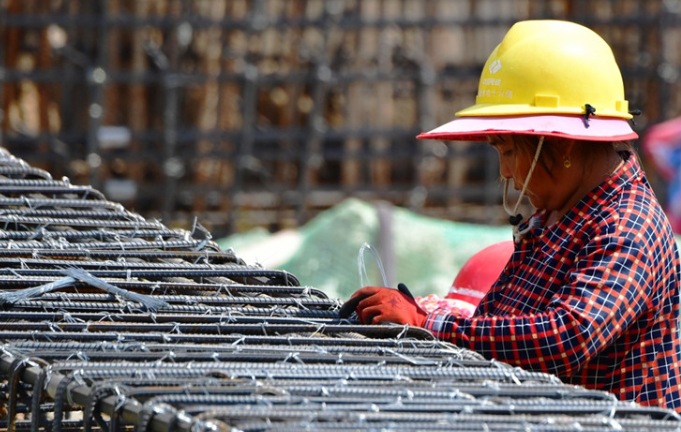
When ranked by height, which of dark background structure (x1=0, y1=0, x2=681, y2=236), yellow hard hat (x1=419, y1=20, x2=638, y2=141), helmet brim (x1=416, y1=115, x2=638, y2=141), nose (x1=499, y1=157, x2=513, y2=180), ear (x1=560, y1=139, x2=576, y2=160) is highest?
yellow hard hat (x1=419, y1=20, x2=638, y2=141)

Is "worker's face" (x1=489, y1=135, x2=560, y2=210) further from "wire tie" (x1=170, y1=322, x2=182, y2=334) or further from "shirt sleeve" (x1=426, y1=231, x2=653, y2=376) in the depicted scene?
"wire tie" (x1=170, y1=322, x2=182, y2=334)

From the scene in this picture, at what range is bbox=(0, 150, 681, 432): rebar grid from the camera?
5.79 feet

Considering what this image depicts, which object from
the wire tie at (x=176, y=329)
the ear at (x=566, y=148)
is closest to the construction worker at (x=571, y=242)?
the ear at (x=566, y=148)

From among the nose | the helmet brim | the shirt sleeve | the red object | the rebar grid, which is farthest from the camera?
the red object

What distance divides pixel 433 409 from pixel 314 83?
6844 millimetres

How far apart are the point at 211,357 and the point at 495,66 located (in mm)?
1084

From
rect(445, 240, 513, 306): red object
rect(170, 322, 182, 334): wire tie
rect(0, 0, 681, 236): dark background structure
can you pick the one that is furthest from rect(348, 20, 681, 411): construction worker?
rect(0, 0, 681, 236): dark background structure

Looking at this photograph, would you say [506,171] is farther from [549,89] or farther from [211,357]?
[211,357]

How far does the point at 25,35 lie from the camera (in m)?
8.38

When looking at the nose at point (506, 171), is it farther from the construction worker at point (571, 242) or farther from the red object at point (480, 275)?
the red object at point (480, 275)

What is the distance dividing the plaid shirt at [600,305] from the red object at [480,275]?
664 millimetres

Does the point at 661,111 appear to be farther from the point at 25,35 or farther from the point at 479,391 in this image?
the point at 479,391

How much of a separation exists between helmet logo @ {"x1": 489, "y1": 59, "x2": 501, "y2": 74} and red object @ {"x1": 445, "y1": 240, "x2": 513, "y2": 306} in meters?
0.73

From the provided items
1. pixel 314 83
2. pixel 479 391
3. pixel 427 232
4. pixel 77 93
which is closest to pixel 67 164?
pixel 77 93
